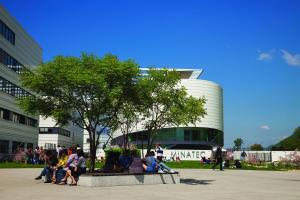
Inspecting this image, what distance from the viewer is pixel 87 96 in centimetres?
2005

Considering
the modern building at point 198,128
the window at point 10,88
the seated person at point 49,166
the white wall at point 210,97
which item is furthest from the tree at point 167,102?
the white wall at point 210,97

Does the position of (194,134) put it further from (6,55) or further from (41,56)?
(6,55)

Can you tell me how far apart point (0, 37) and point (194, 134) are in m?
62.6

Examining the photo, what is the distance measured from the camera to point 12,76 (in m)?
51.9

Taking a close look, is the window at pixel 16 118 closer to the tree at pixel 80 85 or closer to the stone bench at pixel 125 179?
the tree at pixel 80 85

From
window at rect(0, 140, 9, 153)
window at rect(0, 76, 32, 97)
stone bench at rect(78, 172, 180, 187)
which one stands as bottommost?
stone bench at rect(78, 172, 180, 187)

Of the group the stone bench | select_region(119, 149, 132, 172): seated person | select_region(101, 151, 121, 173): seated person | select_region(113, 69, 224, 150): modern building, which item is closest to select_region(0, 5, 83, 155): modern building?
select_region(119, 149, 132, 172): seated person

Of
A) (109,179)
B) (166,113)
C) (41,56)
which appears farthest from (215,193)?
(41,56)

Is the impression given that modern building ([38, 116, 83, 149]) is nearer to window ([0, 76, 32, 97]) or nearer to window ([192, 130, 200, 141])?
window ([192, 130, 200, 141])

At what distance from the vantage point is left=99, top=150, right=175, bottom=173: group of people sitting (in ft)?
60.1

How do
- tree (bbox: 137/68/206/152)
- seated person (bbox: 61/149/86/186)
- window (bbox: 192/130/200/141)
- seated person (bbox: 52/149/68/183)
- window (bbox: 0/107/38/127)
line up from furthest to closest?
window (bbox: 192/130/200/141) → window (bbox: 0/107/38/127) → tree (bbox: 137/68/206/152) → seated person (bbox: 52/149/68/183) → seated person (bbox: 61/149/86/186)

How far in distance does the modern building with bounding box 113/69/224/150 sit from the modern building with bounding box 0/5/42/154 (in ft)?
138

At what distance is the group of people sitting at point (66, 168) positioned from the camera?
17234mm

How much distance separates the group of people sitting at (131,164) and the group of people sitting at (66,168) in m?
1.35
